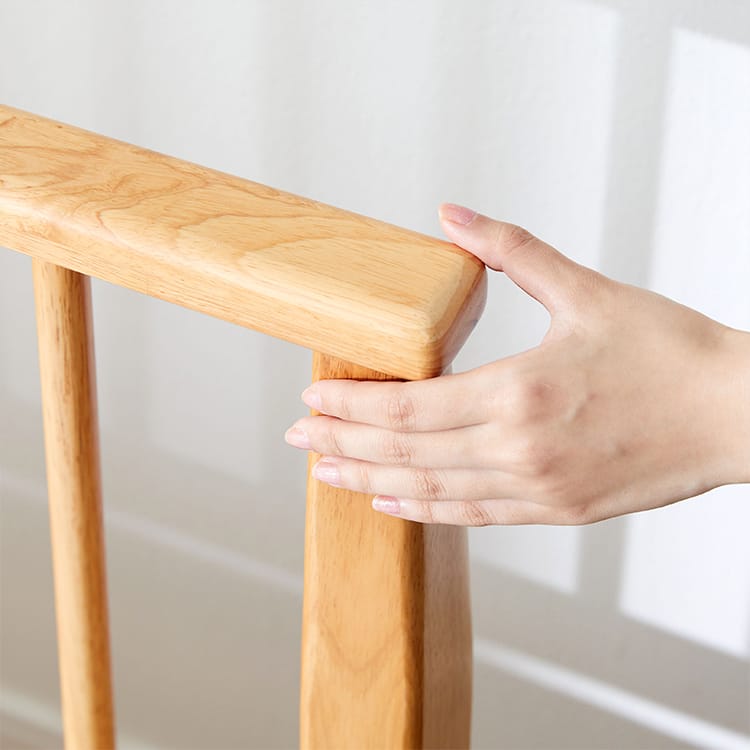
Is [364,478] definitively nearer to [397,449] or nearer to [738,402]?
[397,449]

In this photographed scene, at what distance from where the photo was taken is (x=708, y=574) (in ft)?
4.39

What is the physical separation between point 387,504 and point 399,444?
24mm

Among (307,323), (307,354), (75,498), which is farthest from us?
(307,354)

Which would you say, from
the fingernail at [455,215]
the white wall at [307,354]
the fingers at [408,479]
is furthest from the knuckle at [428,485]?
the white wall at [307,354]

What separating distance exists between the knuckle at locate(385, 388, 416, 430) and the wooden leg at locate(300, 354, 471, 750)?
1 centimetres

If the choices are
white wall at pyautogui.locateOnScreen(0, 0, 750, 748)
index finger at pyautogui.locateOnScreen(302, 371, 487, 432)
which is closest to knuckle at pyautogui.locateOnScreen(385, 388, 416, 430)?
index finger at pyautogui.locateOnScreen(302, 371, 487, 432)

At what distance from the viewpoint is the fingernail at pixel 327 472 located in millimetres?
439

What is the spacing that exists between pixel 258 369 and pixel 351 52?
430 mm

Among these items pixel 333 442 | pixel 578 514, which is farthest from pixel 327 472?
pixel 578 514

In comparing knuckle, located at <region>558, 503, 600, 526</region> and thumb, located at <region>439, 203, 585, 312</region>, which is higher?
thumb, located at <region>439, 203, 585, 312</region>

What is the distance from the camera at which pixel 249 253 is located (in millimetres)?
403

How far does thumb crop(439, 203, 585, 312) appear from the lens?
1.49ft

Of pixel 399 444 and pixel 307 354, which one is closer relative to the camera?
pixel 399 444

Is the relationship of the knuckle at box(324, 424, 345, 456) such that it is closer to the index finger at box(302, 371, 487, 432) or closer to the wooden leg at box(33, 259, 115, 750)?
the index finger at box(302, 371, 487, 432)
